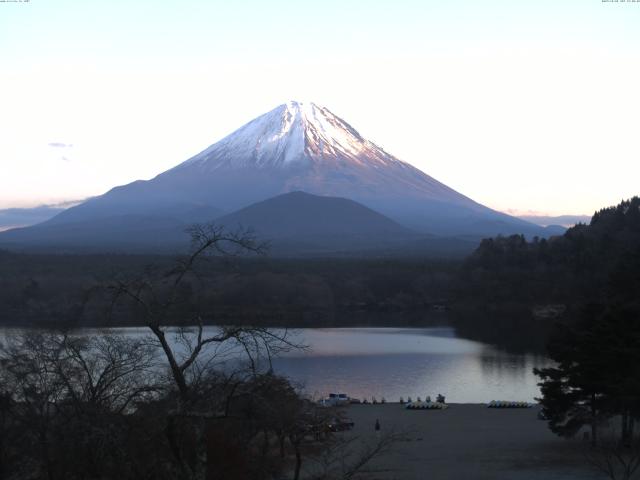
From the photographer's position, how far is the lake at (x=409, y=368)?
18.5 meters

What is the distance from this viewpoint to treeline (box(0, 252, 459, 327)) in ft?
113

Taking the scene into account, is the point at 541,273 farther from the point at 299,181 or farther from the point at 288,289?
the point at 299,181

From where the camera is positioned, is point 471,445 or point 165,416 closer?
point 165,416

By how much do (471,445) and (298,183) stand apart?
102632mm

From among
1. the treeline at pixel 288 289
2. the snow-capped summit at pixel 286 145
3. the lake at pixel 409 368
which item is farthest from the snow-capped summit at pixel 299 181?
the lake at pixel 409 368

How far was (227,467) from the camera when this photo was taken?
224 inches

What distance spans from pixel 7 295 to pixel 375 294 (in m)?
16.6

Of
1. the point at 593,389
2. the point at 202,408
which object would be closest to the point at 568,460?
the point at 593,389

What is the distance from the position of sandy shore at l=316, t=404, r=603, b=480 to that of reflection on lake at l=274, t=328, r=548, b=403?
6.30 ft

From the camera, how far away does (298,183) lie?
4520 inches

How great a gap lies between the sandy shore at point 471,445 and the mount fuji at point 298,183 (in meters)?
89.9

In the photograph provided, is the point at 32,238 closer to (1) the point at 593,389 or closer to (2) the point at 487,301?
(2) the point at 487,301

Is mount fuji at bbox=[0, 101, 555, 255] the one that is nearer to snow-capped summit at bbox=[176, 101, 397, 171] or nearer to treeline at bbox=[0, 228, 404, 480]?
snow-capped summit at bbox=[176, 101, 397, 171]

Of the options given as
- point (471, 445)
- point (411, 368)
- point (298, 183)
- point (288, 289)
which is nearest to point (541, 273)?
point (288, 289)
